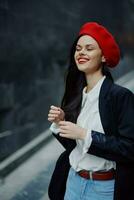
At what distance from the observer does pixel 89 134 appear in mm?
2496

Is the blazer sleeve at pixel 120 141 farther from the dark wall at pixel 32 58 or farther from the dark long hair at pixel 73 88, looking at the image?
the dark wall at pixel 32 58

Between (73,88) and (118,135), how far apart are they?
453 millimetres

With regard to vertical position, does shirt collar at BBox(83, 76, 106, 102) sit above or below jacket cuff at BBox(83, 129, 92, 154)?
above

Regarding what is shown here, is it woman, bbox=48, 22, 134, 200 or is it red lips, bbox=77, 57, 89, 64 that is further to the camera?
red lips, bbox=77, 57, 89, 64

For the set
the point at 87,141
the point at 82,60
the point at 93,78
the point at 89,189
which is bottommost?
the point at 89,189

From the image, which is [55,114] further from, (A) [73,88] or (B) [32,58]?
(B) [32,58]

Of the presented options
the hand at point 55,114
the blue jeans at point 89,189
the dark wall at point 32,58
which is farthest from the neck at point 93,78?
the dark wall at point 32,58

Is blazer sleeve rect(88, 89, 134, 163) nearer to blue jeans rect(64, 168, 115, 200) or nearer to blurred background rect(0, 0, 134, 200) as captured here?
blue jeans rect(64, 168, 115, 200)

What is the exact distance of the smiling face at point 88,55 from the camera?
2.66 meters

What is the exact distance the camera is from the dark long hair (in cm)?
273

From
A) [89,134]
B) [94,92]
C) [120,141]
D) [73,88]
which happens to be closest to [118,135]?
[120,141]

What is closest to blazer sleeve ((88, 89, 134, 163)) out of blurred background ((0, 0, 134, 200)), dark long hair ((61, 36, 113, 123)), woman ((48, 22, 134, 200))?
woman ((48, 22, 134, 200))

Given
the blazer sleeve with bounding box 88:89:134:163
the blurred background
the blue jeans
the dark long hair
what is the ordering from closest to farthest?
1. the blazer sleeve with bounding box 88:89:134:163
2. the blue jeans
3. the dark long hair
4. the blurred background

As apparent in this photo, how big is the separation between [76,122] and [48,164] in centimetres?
317
